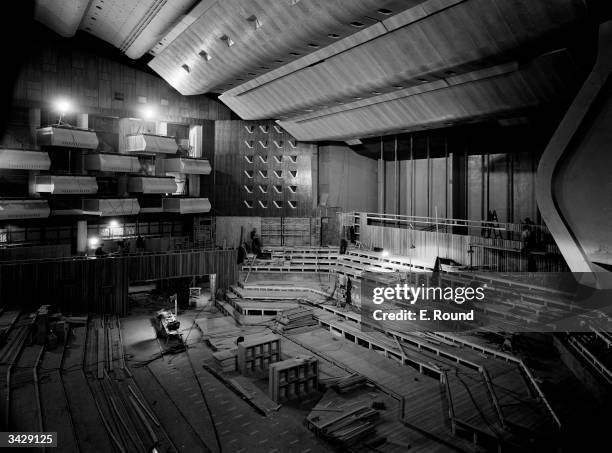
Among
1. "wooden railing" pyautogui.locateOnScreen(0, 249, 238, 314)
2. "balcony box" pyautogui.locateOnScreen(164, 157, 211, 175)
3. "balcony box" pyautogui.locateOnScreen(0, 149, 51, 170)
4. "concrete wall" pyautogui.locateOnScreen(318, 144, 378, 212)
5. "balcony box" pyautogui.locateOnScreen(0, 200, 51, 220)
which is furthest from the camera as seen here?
"concrete wall" pyautogui.locateOnScreen(318, 144, 378, 212)

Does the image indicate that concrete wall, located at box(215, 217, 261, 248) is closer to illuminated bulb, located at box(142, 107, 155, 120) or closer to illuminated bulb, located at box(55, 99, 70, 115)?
illuminated bulb, located at box(142, 107, 155, 120)

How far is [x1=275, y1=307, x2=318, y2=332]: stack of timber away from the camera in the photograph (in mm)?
14997

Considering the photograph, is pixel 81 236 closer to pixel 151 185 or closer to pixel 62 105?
pixel 151 185

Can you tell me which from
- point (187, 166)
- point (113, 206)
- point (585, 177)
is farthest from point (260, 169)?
point (585, 177)

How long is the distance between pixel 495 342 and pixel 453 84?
802 centimetres

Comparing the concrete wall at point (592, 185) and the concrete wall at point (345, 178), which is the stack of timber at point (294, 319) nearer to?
the concrete wall at point (592, 185)

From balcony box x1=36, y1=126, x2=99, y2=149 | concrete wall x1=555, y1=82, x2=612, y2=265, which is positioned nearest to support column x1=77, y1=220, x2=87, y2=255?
balcony box x1=36, y1=126, x2=99, y2=149

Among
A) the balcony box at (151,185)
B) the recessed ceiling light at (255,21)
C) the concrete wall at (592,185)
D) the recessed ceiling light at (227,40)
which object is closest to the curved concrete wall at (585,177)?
→ the concrete wall at (592,185)

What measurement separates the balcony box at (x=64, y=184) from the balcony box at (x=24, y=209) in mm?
640

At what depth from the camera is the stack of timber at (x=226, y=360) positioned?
1197 centimetres

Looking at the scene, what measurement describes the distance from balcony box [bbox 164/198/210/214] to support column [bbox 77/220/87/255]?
3568 millimetres

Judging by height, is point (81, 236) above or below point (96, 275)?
above

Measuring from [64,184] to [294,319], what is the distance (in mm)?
A: 10657

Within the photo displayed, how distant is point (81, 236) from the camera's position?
1995 cm
